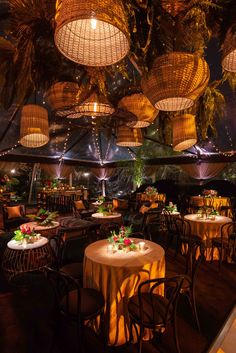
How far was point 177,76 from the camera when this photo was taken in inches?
59.6

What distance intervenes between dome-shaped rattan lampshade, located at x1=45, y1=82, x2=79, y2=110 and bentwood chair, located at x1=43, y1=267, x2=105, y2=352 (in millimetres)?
1696

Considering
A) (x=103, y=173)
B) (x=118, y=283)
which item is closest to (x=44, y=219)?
(x=118, y=283)

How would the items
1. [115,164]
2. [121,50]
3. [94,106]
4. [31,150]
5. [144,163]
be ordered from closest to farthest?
[121,50] < [94,106] < [31,150] < [144,163] < [115,164]

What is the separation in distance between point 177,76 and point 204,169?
31.4 ft

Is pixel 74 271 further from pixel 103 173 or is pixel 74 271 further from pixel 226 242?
pixel 103 173

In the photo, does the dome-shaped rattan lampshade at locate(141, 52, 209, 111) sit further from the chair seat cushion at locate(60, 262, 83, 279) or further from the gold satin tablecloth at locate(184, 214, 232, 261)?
the gold satin tablecloth at locate(184, 214, 232, 261)

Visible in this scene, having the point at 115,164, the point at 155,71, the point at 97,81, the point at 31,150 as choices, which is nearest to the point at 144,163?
the point at 115,164

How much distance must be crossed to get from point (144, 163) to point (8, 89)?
1067 centimetres

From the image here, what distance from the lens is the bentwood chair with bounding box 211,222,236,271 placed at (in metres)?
4.31

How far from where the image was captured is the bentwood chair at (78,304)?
209cm

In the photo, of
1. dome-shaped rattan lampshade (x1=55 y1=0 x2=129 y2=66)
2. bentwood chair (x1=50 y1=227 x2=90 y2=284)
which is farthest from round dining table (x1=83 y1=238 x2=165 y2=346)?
dome-shaped rattan lampshade (x1=55 y1=0 x2=129 y2=66)

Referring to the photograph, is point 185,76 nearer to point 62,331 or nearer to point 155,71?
point 155,71

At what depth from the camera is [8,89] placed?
209 cm

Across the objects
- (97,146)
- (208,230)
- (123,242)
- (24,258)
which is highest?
(97,146)
